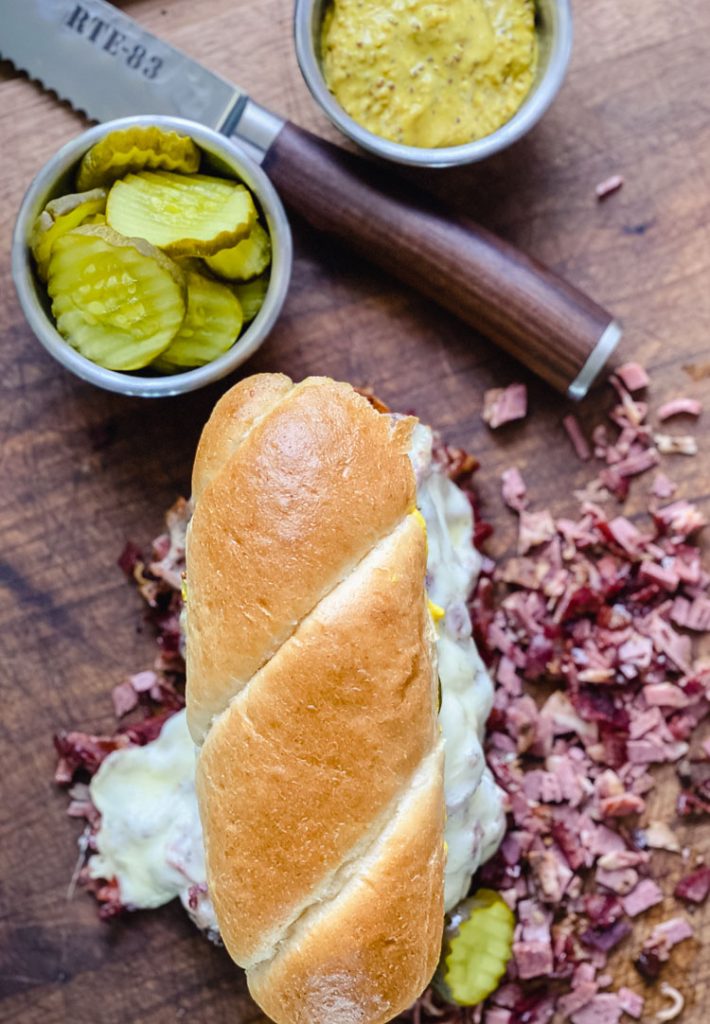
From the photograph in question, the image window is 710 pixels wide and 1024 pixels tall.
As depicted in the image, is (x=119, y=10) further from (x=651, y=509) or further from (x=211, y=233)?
(x=651, y=509)

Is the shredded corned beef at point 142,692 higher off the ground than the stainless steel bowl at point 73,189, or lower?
lower

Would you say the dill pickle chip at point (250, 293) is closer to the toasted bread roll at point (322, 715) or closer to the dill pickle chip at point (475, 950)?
the toasted bread roll at point (322, 715)

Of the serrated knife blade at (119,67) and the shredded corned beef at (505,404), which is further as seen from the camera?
the shredded corned beef at (505,404)

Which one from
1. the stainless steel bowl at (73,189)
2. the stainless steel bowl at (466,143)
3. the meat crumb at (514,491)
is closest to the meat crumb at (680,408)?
the meat crumb at (514,491)

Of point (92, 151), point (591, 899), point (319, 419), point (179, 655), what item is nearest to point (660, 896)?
point (591, 899)

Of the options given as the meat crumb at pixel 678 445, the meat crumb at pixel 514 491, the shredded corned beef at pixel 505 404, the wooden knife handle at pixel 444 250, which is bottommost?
the meat crumb at pixel 514 491

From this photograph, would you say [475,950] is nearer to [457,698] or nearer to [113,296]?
[457,698]

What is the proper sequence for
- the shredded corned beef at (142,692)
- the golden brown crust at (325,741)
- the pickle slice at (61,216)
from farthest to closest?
the shredded corned beef at (142,692) → the pickle slice at (61,216) → the golden brown crust at (325,741)
